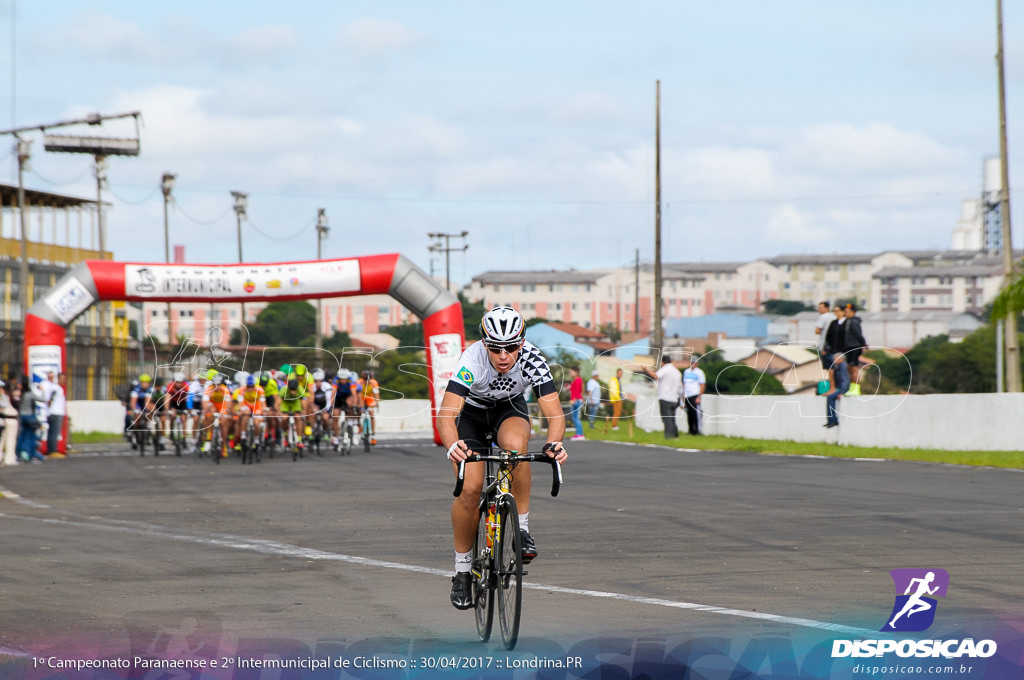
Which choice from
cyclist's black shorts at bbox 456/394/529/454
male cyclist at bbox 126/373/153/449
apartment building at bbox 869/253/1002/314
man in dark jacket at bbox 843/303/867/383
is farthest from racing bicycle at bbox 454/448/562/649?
apartment building at bbox 869/253/1002/314

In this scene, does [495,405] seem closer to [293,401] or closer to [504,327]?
[504,327]

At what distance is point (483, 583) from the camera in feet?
23.2

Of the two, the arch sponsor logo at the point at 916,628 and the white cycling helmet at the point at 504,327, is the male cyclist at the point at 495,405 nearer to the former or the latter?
the white cycling helmet at the point at 504,327

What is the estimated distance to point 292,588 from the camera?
8.80 meters

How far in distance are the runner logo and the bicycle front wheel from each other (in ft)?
6.24

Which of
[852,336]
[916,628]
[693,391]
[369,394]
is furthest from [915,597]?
[369,394]

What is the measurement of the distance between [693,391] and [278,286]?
30.4 ft

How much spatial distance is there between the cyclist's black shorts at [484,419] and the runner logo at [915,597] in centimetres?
229

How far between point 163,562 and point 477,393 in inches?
157

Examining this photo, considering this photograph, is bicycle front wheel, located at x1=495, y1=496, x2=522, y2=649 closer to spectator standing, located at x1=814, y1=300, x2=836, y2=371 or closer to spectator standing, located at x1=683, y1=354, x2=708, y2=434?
spectator standing, located at x1=814, y1=300, x2=836, y2=371

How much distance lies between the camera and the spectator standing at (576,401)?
102ft

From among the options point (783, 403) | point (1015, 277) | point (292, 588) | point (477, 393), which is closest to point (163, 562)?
point (292, 588)

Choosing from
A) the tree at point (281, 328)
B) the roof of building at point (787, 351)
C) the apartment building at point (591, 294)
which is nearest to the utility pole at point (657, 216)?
the roof of building at point (787, 351)

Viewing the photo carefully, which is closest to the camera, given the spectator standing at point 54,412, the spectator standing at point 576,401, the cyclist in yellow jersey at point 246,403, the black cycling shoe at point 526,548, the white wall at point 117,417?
the black cycling shoe at point 526,548
